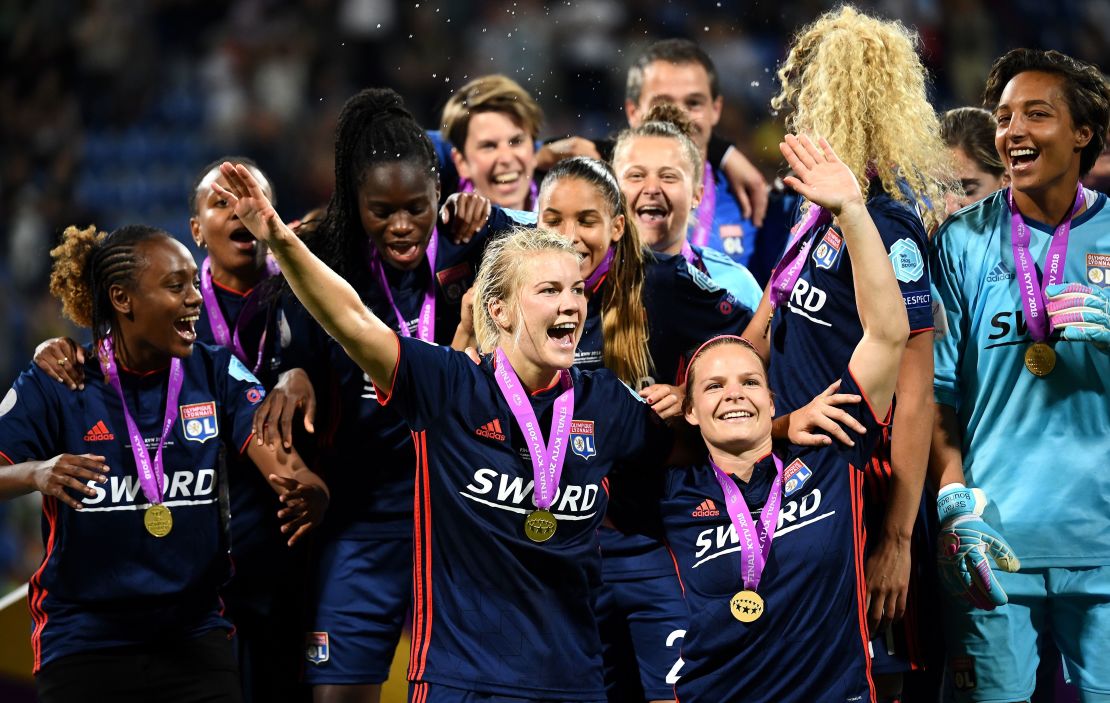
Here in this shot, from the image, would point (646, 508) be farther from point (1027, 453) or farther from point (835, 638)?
point (1027, 453)

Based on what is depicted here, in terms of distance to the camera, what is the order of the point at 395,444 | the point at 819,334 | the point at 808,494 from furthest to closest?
the point at 395,444 → the point at 819,334 → the point at 808,494

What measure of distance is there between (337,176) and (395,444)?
94cm

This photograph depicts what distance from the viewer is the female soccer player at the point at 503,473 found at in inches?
139

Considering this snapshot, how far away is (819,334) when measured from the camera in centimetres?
397

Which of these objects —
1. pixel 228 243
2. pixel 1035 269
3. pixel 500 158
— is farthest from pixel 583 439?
pixel 500 158

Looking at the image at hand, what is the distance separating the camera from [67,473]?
3.87 meters

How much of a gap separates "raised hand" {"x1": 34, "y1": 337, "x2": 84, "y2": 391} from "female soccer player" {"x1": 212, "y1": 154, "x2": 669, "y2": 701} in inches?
43.5

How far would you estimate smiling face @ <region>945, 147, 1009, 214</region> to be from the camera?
4.84 meters

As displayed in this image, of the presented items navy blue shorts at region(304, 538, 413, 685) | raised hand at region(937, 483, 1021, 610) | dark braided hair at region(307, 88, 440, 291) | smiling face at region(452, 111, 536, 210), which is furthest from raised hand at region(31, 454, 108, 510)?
raised hand at region(937, 483, 1021, 610)

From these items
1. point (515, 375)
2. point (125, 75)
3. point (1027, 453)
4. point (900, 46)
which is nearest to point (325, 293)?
point (515, 375)

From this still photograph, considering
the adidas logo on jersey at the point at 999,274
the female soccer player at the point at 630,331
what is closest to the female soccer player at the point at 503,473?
the female soccer player at the point at 630,331

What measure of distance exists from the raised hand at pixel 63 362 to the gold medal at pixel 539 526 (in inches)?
60.5

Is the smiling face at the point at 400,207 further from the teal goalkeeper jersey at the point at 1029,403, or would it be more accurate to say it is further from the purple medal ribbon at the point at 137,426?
the teal goalkeeper jersey at the point at 1029,403

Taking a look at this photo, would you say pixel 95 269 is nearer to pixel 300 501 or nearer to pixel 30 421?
pixel 30 421
